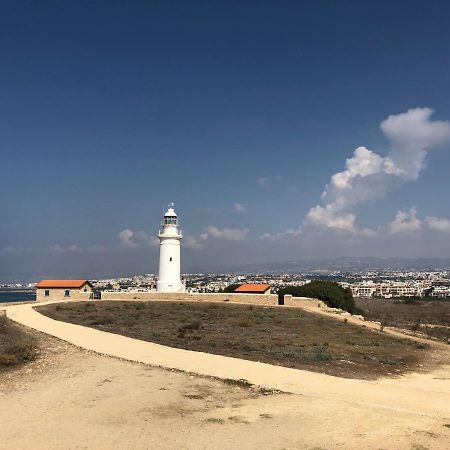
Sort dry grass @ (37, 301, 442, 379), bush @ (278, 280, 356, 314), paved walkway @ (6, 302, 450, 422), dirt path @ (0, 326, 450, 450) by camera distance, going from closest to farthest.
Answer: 1. dirt path @ (0, 326, 450, 450)
2. paved walkway @ (6, 302, 450, 422)
3. dry grass @ (37, 301, 442, 379)
4. bush @ (278, 280, 356, 314)

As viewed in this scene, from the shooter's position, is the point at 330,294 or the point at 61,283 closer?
the point at 61,283

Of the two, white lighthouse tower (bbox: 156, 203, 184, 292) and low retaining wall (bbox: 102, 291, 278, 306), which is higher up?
white lighthouse tower (bbox: 156, 203, 184, 292)

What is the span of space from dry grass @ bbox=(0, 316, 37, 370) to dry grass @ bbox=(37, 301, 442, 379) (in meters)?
4.78

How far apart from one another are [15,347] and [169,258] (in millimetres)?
29404

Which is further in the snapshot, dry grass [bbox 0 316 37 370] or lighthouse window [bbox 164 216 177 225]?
lighthouse window [bbox 164 216 177 225]

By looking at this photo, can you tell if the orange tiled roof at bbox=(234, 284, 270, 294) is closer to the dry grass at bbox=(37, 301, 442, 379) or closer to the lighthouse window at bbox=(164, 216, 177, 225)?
the dry grass at bbox=(37, 301, 442, 379)

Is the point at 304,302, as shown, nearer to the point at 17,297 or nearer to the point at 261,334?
the point at 261,334

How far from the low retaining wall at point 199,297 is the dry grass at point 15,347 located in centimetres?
2146

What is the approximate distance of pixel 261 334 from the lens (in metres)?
25.7

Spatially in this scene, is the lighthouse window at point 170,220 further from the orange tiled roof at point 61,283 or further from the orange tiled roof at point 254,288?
the orange tiled roof at point 61,283

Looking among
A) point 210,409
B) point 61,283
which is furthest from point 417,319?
point 210,409

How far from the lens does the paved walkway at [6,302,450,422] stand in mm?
12773

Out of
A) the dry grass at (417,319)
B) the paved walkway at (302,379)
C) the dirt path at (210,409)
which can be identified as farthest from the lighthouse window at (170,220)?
the dirt path at (210,409)

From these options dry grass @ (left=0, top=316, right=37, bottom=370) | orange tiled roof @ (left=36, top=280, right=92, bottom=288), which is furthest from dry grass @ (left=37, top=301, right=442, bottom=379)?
orange tiled roof @ (left=36, top=280, right=92, bottom=288)
